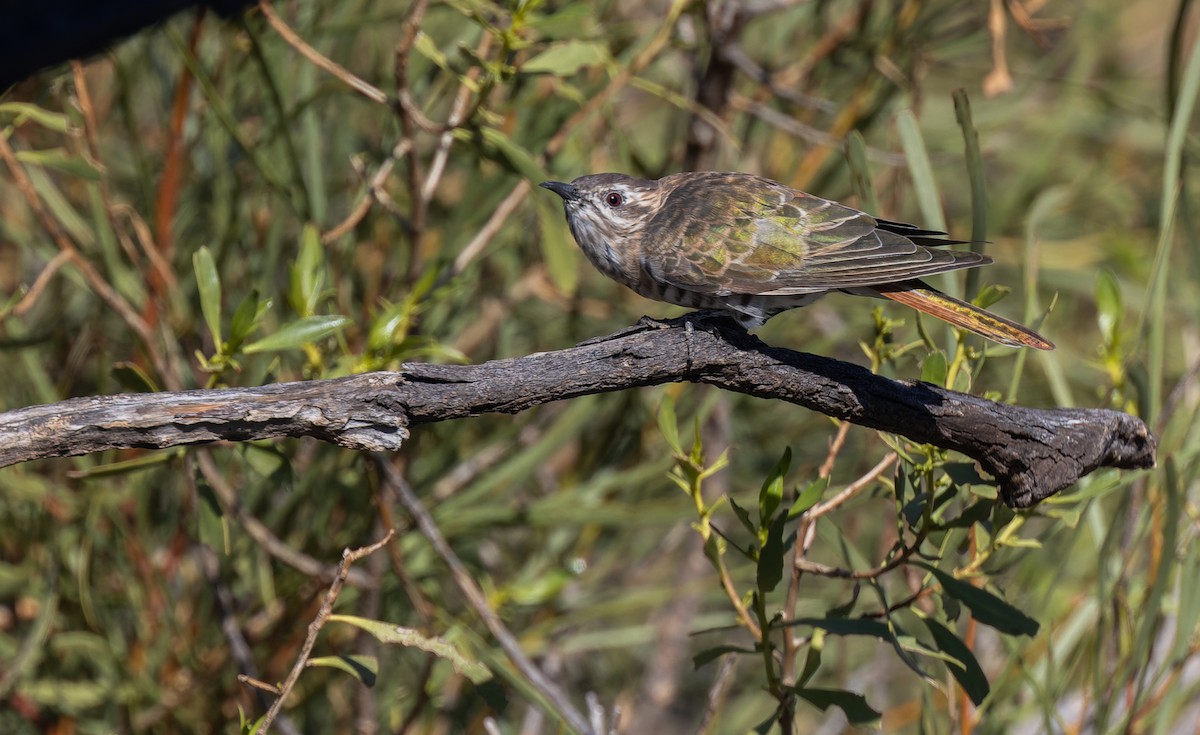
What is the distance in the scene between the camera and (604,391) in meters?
1.57

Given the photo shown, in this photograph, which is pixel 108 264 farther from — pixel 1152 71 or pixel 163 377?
pixel 1152 71

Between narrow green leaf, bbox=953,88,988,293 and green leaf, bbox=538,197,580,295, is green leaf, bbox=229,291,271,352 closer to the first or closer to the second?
green leaf, bbox=538,197,580,295

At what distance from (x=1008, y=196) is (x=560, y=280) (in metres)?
2.06

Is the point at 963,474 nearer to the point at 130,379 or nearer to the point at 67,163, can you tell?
the point at 130,379

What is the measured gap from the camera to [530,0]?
217cm

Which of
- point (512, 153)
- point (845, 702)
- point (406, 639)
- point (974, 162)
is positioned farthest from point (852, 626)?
point (512, 153)

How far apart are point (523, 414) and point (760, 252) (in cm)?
108

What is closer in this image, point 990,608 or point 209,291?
point 990,608

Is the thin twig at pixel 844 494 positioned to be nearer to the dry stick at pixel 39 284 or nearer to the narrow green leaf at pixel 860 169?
the narrow green leaf at pixel 860 169

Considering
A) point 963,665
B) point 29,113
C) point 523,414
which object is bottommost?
point 523,414

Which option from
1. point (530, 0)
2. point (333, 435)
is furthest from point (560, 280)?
point (333, 435)

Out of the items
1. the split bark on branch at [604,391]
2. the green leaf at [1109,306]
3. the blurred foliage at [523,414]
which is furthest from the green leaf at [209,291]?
the green leaf at [1109,306]

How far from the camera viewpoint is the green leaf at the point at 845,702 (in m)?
1.74

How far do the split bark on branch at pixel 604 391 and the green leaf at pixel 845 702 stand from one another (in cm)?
37
